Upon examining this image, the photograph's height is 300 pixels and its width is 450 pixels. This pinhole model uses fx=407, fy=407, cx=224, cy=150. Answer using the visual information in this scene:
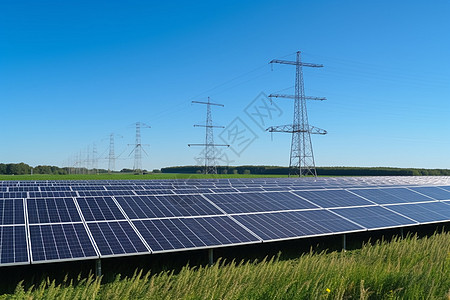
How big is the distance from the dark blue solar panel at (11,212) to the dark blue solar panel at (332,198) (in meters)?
13.2

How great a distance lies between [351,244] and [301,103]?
49768mm

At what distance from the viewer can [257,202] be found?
19078 millimetres

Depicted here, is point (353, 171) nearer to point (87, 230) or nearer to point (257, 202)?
point (257, 202)

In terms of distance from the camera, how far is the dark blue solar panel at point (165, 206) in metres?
15.5

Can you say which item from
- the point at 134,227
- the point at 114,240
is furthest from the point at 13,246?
the point at 134,227

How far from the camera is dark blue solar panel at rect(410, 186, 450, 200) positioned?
1052 inches

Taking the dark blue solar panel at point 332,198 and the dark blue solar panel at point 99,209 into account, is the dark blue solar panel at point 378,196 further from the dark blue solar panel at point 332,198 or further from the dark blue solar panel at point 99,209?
the dark blue solar panel at point 99,209

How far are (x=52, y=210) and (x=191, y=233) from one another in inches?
199

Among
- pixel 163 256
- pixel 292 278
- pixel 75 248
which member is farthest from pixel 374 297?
pixel 75 248

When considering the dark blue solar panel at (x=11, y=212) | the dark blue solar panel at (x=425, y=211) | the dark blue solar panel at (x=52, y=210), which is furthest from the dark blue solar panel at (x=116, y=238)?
the dark blue solar panel at (x=425, y=211)

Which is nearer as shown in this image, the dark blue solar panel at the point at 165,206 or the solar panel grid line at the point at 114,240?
the solar panel grid line at the point at 114,240

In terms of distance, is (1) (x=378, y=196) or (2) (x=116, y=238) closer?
(2) (x=116, y=238)

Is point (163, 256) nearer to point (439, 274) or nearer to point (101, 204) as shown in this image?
point (101, 204)

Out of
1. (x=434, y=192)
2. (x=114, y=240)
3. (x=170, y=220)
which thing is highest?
(x=434, y=192)
